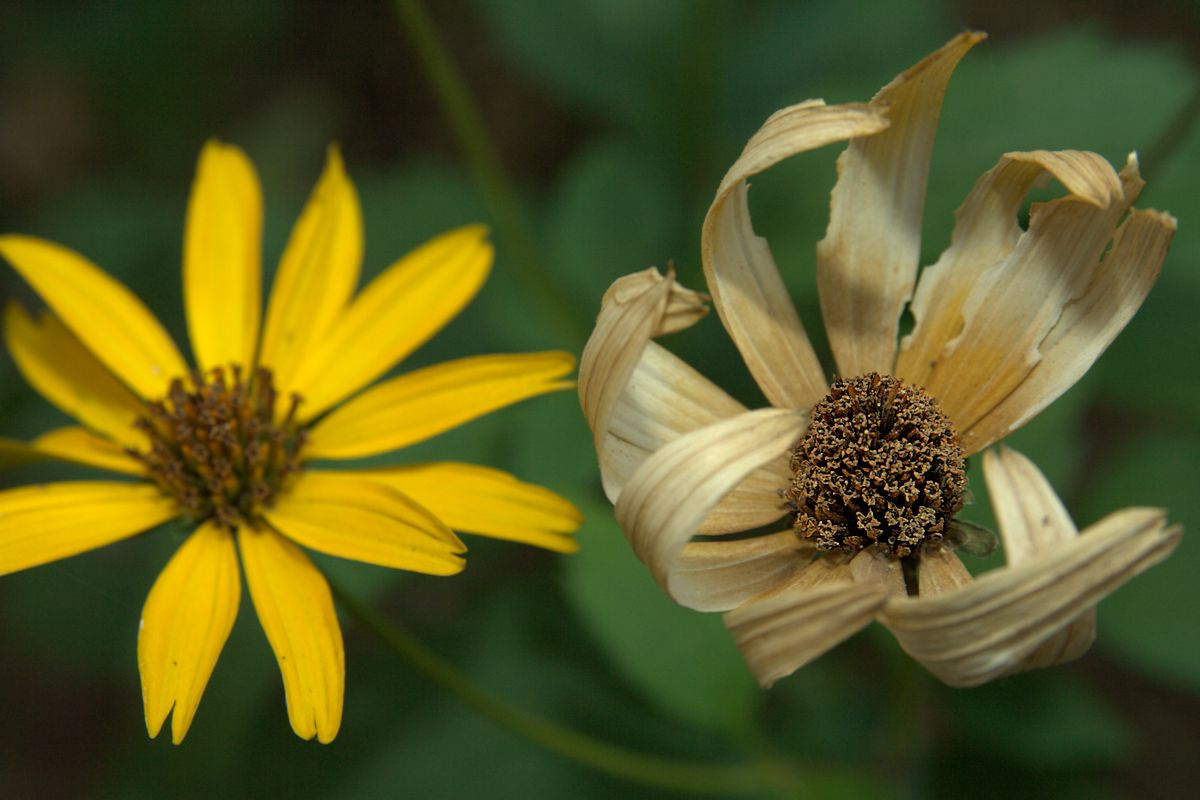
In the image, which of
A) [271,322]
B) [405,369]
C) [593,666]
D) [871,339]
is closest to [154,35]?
[405,369]

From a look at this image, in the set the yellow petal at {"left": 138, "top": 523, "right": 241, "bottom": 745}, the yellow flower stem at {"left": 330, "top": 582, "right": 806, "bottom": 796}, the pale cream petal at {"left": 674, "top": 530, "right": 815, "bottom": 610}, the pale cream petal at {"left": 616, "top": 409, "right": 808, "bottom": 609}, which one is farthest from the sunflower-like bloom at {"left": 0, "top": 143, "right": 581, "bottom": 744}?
the pale cream petal at {"left": 616, "top": 409, "right": 808, "bottom": 609}

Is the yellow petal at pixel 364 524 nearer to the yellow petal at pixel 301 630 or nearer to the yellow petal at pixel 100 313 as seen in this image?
the yellow petal at pixel 301 630

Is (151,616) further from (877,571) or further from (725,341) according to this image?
(725,341)

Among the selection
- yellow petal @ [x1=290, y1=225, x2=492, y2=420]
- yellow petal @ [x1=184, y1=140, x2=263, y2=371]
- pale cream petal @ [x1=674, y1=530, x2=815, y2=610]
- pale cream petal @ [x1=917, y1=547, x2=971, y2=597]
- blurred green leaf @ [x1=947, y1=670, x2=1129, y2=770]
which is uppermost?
yellow petal @ [x1=184, y1=140, x2=263, y2=371]

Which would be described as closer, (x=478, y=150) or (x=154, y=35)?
(x=478, y=150)

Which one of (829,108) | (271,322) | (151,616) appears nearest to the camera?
(829,108)

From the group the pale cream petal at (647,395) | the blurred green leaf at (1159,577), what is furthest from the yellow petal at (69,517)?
the blurred green leaf at (1159,577)

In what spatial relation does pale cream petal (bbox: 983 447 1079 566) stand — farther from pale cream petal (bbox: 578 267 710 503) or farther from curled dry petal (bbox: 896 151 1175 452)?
pale cream petal (bbox: 578 267 710 503)
